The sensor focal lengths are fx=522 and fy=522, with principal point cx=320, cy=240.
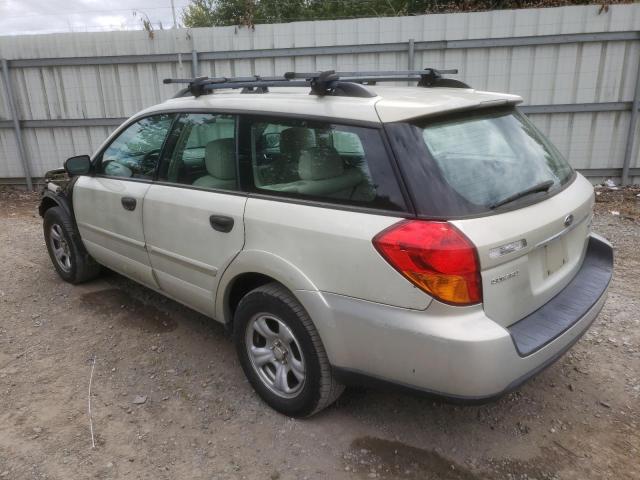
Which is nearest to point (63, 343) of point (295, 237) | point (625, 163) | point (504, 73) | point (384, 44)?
point (295, 237)

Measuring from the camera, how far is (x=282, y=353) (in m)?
2.78

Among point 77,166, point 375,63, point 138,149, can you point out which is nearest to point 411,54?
point 375,63

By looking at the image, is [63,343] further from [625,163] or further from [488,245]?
[625,163]

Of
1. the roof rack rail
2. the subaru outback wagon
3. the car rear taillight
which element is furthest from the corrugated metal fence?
the car rear taillight

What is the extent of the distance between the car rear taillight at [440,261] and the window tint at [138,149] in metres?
2.03

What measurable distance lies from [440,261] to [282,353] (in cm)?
110

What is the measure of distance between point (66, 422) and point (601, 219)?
594 centimetres

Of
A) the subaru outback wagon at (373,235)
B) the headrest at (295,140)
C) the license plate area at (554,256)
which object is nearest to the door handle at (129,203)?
the subaru outback wagon at (373,235)

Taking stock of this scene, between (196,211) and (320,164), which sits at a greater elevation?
(320,164)

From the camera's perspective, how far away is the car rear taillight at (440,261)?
82.1 inches

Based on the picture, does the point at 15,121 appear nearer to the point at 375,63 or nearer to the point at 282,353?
the point at 375,63

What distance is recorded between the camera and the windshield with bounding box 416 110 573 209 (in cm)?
230

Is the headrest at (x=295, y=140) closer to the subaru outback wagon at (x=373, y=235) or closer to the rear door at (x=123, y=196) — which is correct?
the subaru outback wagon at (x=373, y=235)

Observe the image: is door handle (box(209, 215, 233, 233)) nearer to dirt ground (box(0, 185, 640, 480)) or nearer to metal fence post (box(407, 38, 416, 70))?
dirt ground (box(0, 185, 640, 480))
